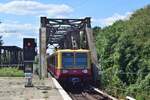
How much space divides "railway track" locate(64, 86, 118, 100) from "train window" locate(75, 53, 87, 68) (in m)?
1.59

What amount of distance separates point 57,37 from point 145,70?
6385cm

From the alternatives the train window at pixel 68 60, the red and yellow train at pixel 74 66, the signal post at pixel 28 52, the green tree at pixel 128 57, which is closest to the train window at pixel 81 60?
the red and yellow train at pixel 74 66

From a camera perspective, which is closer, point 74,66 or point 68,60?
point 74,66

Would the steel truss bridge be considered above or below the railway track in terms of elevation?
above

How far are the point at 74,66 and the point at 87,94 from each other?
5.06 m

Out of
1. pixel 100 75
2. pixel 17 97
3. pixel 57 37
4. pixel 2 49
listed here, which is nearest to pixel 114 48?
pixel 100 75

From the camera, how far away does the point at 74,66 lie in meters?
37.8

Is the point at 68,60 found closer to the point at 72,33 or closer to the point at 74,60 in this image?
the point at 74,60

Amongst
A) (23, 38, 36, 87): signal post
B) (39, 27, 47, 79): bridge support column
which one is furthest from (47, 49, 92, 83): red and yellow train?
(39, 27, 47, 79): bridge support column

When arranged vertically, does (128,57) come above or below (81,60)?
above

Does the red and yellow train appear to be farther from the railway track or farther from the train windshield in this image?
the railway track

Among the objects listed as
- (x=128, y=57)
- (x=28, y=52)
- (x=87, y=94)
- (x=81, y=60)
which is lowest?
(x=87, y=94)

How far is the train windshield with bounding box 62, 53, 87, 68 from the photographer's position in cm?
3791

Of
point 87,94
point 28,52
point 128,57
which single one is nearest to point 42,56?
point 28,52
